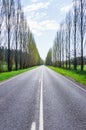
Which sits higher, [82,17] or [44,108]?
[82,17]

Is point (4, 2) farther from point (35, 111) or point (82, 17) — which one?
point (35, 111)

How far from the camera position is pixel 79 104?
941 cm

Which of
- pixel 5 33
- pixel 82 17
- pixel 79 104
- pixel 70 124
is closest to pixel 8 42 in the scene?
pixel 5 33

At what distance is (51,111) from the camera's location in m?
8.10

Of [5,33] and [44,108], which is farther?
[5,33]

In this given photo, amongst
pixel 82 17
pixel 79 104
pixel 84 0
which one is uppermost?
pixel 84 0

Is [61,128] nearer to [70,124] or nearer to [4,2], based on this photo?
[70,124]

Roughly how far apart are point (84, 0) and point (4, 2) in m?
14.8

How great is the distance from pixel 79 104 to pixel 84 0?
118 ft

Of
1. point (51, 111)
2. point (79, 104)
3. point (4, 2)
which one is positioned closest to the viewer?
point (51, 111)

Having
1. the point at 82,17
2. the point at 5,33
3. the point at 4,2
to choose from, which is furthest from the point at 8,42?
the point at 82,17

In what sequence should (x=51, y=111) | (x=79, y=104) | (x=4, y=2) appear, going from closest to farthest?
(x=51, y=111)
(x=79, y=104)
(x=4, y=2)

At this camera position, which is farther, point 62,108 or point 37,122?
point 62,108

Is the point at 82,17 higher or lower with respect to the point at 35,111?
higher
